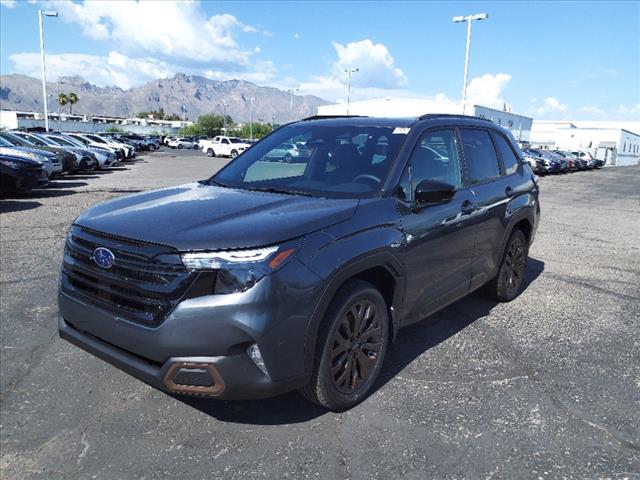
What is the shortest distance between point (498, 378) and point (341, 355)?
135cm

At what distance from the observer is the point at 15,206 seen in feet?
36.7

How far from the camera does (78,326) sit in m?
3.06

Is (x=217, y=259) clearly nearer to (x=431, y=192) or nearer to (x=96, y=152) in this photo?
(x=431, y=192)

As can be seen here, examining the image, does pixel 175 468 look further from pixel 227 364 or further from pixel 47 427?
pixel 47 427

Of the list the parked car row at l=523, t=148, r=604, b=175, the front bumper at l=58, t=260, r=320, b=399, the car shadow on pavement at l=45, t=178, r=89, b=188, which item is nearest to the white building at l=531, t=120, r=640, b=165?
the parked car row at l=523, t=148, r=604, b=175

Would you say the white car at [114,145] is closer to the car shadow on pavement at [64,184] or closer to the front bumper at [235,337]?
the car shadow on pavement at [64,184]

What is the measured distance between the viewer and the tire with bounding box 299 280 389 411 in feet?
9.77

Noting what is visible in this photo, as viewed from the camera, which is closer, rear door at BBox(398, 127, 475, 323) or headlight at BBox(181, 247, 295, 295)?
headlight at BBox(181, 247, 295, 295)

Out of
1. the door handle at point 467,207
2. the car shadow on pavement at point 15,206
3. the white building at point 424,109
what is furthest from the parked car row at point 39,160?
the white building at point 424,109

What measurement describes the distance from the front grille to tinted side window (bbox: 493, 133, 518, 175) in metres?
3.68

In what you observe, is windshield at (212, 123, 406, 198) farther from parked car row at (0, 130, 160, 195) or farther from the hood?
parked car row at (0, 130, 160, 195)

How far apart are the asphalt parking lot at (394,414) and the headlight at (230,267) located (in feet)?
3.12

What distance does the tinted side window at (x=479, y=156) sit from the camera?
4.46 meters

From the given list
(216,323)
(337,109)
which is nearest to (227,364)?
(216,323)
